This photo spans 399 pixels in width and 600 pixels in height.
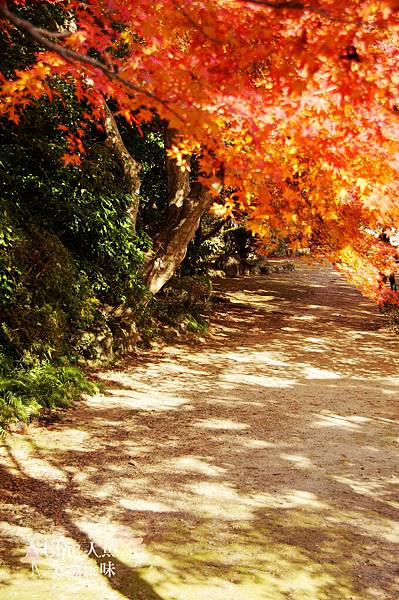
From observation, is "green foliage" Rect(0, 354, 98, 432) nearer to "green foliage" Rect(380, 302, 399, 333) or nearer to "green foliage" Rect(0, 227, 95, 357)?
"green foliage" Rect(0, 227, 95, 357)

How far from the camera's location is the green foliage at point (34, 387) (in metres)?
7.67

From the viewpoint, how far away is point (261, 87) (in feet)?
29.8

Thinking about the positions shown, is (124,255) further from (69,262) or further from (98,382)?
(98,382)

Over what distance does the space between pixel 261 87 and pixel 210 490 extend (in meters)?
6.09

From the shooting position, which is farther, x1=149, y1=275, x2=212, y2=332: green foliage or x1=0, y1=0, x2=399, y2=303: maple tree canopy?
x1=149, y1=275, x2=212, y2=332: green foliage

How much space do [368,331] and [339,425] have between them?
8.20 meters

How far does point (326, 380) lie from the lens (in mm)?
11695

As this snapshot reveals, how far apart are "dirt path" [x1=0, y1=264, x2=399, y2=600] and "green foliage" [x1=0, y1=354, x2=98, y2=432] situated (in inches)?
12.6

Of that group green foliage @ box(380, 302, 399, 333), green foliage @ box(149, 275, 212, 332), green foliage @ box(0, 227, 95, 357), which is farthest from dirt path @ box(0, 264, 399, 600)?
green foliage @ box(380, 302, 399, 333)

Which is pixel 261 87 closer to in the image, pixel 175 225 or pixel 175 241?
pixel 175 225

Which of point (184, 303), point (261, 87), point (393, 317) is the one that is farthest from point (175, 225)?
point (393, 317)

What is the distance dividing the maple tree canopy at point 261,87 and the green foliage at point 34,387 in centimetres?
338

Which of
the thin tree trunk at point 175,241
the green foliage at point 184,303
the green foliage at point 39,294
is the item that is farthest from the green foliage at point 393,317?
the green foliage at point 39,294

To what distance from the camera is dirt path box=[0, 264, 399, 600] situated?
180 inches
